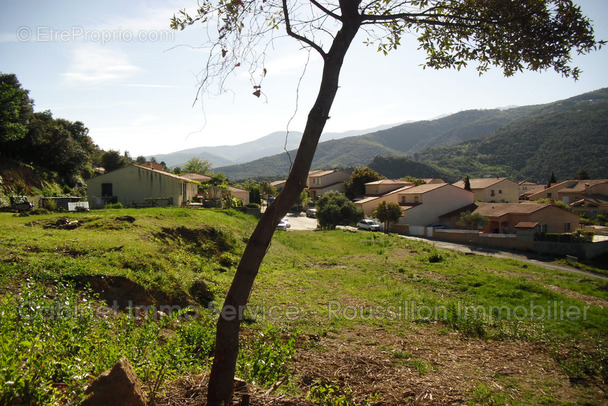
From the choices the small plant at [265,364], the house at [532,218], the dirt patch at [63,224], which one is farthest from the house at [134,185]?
the house at [532,218]

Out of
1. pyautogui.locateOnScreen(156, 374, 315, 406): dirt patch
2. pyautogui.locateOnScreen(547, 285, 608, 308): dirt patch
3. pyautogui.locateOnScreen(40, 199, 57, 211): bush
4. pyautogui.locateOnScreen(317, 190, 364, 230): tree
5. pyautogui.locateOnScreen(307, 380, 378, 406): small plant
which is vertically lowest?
pyautogui.locateOnScreen(547, 285, 608, 308): dirt patch

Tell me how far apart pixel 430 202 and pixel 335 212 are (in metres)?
17.8

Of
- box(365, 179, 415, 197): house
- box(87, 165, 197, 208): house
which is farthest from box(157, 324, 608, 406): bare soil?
box(365, 179, 415, 197): house

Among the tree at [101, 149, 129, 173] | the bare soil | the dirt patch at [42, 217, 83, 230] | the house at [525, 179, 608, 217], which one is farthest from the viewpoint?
the house at [525, 179, 608, 217]

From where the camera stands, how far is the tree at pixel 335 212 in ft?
150

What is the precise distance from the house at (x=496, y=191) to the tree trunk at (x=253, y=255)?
74288 millimetres

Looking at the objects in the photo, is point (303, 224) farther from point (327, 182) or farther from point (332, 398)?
point (332, 398)

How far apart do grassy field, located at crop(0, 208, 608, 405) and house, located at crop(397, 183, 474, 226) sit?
1430 inches

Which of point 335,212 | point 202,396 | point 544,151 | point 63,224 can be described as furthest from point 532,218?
point 544,151

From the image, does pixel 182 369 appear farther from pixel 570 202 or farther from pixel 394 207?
pixel 570 202

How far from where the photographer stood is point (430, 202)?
54.7m

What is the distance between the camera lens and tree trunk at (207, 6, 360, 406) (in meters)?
3.64

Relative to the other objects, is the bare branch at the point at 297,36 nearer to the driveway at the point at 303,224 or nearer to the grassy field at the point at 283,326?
the grassy field at the point at 283,326

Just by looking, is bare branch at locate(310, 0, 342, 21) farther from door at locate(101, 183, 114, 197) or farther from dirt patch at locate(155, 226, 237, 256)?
door at locate(101, 183, 114, 197)
